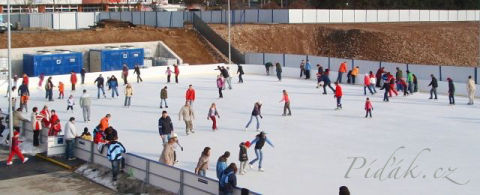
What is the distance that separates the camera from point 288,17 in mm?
66875

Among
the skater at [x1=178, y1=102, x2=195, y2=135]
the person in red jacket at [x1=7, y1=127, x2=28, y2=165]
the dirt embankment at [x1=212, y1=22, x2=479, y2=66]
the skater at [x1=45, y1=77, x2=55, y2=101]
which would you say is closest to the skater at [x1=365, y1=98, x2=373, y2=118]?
the skater at [x1=178, y1=102, x2=195, y2=135]

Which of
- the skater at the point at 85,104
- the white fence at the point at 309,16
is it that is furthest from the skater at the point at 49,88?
the white fence at the point at 309,16

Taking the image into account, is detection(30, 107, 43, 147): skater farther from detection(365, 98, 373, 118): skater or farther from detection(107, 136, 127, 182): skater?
detection(365, 98, 373, 118): skater

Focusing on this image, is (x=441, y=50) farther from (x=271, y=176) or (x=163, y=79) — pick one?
(x=271, y=176)

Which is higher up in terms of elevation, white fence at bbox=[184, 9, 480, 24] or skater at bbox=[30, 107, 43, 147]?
white fence at bbox=[184, 9, 480, 24]

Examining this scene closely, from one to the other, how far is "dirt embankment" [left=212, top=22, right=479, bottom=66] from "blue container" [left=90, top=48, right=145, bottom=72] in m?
11.8

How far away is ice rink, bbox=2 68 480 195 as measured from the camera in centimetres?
1655

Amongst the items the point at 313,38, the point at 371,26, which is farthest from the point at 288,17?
the point at 371,26

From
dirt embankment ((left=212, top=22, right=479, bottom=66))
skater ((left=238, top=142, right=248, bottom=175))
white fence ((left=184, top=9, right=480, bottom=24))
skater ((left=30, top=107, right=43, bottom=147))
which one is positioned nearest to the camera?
skater ((left=238, top=142, right=248, bottom=175))

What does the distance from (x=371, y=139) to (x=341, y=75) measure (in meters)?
16.8

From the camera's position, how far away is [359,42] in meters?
64.0

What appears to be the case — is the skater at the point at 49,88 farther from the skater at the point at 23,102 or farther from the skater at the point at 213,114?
the skater at the point at 213,114

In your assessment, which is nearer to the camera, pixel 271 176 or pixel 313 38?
pixel 271 176

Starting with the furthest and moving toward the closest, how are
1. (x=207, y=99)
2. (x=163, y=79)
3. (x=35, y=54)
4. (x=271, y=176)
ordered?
(x=35, y=54), (x=163, y=79), (x=207, y=99), (x=271, y=176)
